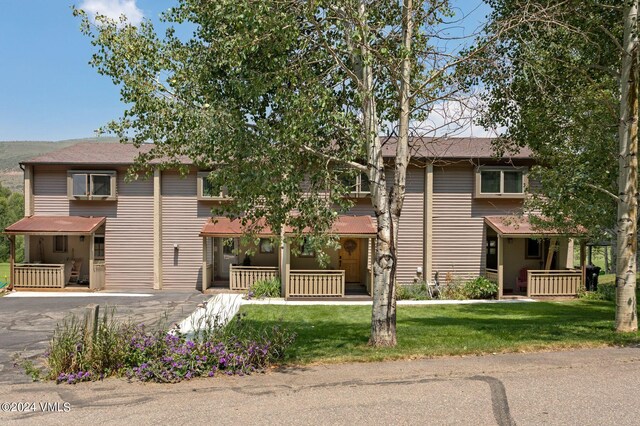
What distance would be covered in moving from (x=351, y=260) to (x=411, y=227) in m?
3.06

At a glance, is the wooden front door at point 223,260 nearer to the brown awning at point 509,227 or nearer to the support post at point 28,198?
the support post at point 28,198

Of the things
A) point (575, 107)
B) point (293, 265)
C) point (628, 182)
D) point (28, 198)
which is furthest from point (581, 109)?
point (28, 198)

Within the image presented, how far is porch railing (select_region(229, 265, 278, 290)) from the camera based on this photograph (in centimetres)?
1881

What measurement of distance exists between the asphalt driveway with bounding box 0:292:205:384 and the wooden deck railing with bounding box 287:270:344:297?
3413 mm

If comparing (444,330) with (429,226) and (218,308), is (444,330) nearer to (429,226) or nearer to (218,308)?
(218,308)

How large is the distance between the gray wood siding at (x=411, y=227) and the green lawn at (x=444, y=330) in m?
3.35

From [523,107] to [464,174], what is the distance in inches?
325

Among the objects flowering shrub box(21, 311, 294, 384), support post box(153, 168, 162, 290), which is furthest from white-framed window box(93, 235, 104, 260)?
flowering shrub box(21, 311, 294, 384)

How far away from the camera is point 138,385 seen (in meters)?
6.65

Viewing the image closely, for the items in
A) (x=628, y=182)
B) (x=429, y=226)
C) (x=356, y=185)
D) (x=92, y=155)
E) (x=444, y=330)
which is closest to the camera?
(x=356, y=185)

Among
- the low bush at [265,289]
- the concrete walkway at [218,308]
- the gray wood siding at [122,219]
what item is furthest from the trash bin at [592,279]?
the gray wood siding at [122,219]

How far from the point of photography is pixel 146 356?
7.24 meters

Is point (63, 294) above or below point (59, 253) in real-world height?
below

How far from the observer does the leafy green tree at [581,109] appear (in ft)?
31.2
